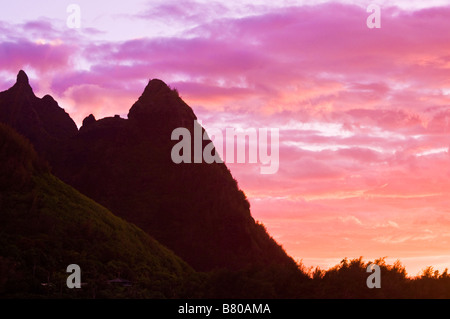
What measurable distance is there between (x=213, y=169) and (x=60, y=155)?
2700cm

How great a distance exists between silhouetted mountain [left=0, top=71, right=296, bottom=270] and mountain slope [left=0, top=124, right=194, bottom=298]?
3017cm

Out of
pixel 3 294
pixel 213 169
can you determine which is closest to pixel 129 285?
pixel 3 294

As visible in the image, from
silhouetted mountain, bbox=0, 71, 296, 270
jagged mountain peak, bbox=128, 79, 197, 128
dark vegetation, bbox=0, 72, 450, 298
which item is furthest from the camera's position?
jagged mountain peak, bbox=128, 79, 197, 128

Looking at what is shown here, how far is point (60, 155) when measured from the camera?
399 feet

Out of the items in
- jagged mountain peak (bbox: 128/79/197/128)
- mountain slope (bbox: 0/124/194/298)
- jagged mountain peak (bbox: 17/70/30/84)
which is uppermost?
jagged mountain peak (bbox: 17/70/30/84)

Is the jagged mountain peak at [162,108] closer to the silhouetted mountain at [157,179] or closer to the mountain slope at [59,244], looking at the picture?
the silhouetted mountain at [157,179]

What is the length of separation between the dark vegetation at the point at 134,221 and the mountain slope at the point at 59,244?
12 centimetres

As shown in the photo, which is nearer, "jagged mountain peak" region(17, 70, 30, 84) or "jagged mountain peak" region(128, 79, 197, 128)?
"jagged mountain peak" region(128, 79, 197, 128)

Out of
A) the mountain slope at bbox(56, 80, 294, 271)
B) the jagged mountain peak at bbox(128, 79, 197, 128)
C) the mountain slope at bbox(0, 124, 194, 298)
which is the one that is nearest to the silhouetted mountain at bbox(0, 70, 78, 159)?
the mountain slope at bbox(56, 80, 294, 271)

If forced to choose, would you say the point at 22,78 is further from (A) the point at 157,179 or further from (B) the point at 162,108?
(A) the point at 157,179

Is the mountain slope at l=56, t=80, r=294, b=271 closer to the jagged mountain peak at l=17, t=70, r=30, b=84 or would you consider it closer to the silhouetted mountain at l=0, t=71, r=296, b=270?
the silhouetted mountain at l=0, t=71, r=296, b=270

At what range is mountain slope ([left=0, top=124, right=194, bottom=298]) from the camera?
47875 millimetres

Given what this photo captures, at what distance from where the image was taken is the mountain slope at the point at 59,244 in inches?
1885

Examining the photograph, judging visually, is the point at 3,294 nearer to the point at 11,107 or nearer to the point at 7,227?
the point at 7,227
